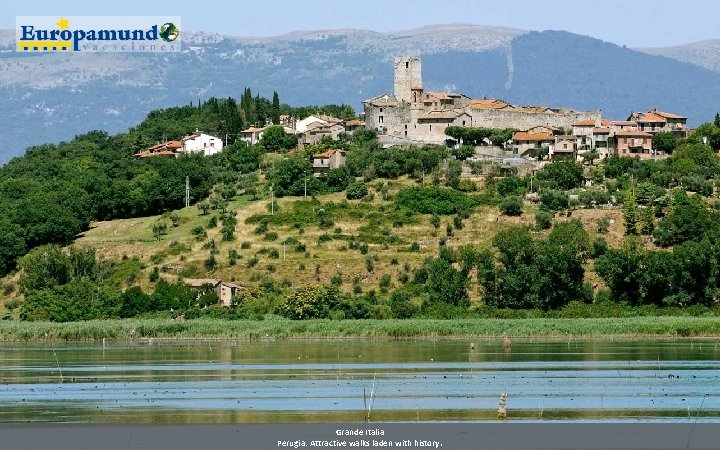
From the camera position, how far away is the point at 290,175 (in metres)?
87.8

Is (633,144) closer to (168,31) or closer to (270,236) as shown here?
(270,236)

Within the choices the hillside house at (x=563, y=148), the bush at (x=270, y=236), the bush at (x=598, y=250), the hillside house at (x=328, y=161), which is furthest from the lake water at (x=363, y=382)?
the hillside house at (x=563, y=148)

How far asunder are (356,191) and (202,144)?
78.9 feet

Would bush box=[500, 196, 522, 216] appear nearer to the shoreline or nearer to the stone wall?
the stone wall

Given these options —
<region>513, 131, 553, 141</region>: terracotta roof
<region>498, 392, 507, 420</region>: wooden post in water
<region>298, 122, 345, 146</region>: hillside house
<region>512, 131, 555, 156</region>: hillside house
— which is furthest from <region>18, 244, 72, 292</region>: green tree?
<region>498, 392, 507, 420</region>: wooden post in water

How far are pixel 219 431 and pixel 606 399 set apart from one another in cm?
1100

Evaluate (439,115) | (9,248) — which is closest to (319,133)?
(439,115)

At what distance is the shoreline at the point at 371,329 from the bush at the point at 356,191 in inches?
918

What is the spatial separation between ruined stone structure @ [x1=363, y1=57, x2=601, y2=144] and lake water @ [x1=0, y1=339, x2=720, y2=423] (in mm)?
40132

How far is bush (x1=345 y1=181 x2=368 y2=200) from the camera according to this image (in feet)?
279

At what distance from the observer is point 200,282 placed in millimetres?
72250

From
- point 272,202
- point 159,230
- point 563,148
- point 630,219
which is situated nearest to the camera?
point 630,219

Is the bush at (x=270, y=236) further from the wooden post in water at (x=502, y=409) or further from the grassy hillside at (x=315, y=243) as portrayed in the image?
the wooden post in water at (x=502, y=409)

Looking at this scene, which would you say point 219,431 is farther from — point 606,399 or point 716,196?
point 716,196
